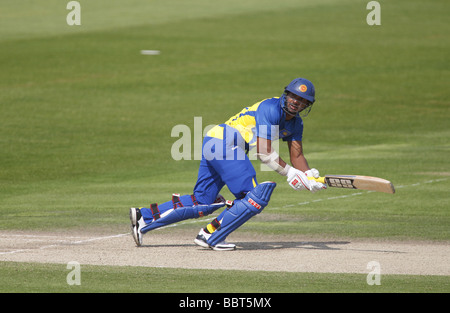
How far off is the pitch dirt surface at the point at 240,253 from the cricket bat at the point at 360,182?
832 mm

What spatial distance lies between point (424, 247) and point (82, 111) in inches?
683

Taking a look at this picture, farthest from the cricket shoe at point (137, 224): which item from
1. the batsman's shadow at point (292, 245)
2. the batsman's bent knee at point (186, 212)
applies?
the batsman's shadow at point (292, 245)

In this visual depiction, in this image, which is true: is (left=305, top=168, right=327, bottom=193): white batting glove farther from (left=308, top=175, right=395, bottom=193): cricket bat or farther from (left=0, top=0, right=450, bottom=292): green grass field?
(left=0, top=0, right=450, bottom=292): green grass field

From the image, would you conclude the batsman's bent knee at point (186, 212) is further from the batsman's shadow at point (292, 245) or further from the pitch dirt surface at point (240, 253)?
the batsman's shadow at point (292, 245)

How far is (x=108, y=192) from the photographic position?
16.4 meters

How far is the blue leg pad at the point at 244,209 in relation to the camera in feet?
34.0

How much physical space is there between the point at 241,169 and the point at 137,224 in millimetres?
1597

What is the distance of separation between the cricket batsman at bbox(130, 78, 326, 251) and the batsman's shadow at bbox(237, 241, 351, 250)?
1.19 feet

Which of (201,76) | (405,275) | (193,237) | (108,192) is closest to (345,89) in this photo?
(201,76)

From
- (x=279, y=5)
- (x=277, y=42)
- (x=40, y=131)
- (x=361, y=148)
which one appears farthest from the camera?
(x=279, y=5)

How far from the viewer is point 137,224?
11031 millimetres

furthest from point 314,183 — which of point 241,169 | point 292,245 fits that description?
point 292,245
